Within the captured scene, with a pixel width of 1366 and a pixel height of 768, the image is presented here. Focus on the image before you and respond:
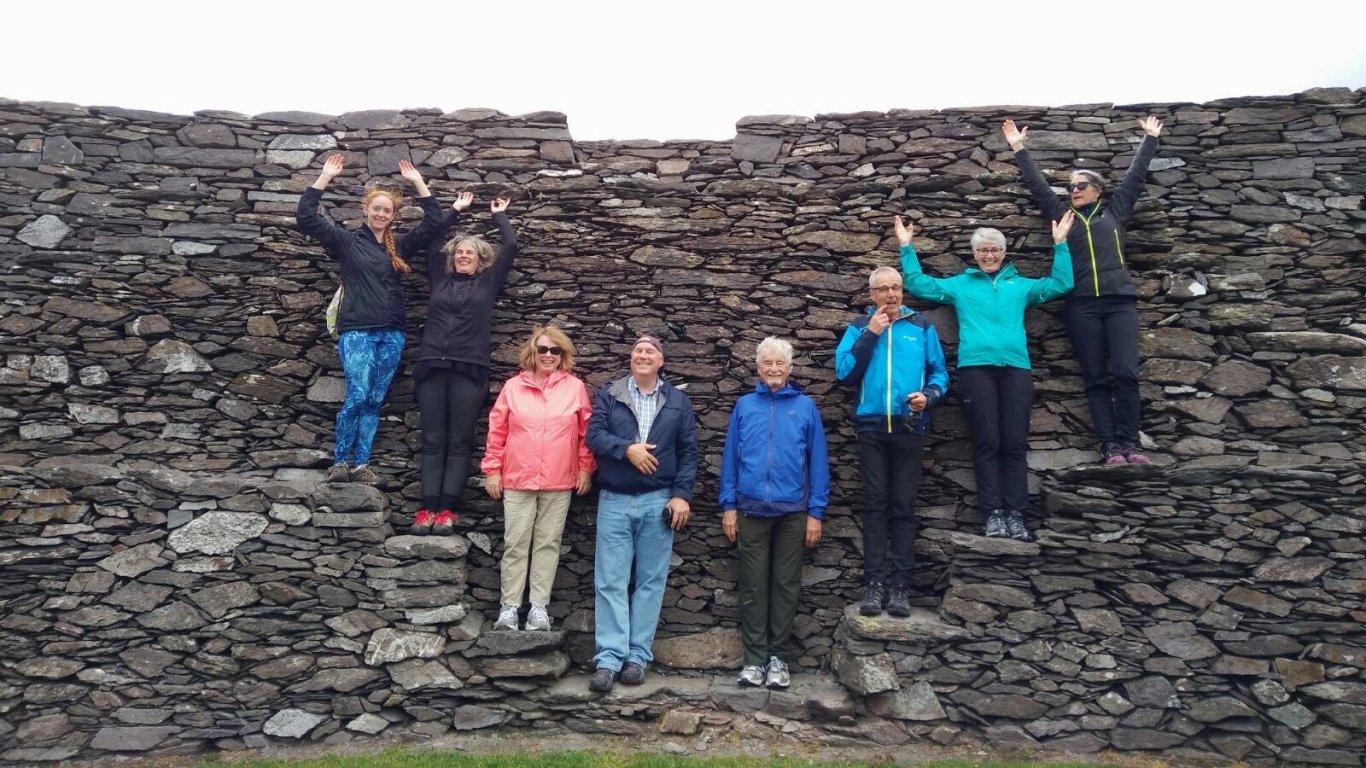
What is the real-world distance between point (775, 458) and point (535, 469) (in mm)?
2030

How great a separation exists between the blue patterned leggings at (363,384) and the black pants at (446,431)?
44cm

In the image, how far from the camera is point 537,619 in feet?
21.0

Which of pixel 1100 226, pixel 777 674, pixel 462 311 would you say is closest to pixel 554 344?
pixel 462 311

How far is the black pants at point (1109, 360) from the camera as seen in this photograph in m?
6.60

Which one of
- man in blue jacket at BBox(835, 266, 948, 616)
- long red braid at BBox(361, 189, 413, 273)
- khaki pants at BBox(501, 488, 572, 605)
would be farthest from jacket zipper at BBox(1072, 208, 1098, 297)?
long red braid at BBox(361, 189, 413, 273)

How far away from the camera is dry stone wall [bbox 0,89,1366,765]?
6039 mm


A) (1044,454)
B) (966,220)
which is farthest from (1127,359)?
(966,220)

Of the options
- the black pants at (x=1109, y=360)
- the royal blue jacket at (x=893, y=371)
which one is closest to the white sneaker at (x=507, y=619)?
the royal blue jacket at (x=893, y=371)

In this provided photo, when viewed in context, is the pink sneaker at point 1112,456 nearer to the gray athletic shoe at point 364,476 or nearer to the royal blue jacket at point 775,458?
the royal blue jacket at point 775,458

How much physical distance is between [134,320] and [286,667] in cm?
387

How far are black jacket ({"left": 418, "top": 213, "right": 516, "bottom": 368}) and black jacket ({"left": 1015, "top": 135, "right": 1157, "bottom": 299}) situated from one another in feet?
16.7

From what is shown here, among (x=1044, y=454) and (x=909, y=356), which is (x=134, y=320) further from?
(x=1044, y=454)

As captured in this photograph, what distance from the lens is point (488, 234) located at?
25.5 feet

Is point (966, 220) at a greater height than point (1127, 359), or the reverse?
point (966, 220)
